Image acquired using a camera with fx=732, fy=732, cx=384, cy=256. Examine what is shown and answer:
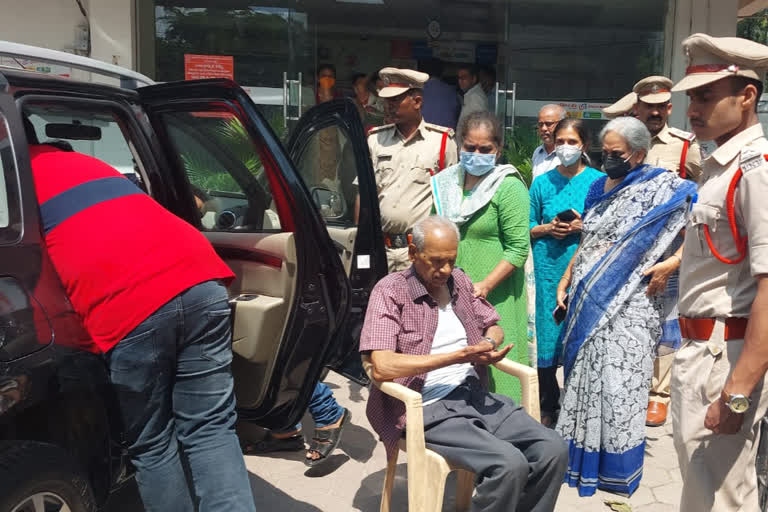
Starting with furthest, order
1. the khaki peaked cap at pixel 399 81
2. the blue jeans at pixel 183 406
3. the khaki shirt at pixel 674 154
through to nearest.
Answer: the khaki shirt at pixel 674 154 < the khaki peaked cap at pixel 399 81 < the blue jeans at pixel 183 406

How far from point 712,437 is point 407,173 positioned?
2.16 metres

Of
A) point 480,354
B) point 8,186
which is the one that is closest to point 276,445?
point 480,354

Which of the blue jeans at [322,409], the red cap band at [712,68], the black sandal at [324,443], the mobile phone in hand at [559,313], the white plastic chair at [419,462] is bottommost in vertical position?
the black sandal at [324,443]

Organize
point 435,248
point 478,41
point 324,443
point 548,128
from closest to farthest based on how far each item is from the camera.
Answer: point 435,248 < point 324,443 < point 548,128 < point 478,41

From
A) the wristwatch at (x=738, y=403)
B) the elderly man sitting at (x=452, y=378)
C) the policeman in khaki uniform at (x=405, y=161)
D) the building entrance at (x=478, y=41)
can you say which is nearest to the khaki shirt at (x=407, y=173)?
the policeman in khaki uniform at (x=405, y=161)

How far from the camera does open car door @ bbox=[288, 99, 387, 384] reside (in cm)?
358

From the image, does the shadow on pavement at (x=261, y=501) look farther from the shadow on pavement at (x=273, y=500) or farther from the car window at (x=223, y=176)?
the car window at (x=223, y=176)

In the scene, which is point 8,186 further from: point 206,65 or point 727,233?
point 206,65

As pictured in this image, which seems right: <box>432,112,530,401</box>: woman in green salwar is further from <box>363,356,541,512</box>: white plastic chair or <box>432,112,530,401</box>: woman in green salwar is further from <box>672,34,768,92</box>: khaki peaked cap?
<box>672,34,768,92</box>: khaki peaked cap

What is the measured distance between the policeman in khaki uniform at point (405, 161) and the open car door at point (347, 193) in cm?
22

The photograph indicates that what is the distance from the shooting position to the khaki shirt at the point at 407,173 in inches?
152

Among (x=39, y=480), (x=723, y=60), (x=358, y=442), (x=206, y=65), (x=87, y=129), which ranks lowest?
(x=358, y=442)

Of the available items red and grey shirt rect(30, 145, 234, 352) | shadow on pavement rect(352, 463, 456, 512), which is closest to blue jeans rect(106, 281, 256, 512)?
red and grey shirt rect(30, 145, 234, 352)

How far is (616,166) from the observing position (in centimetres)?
337
